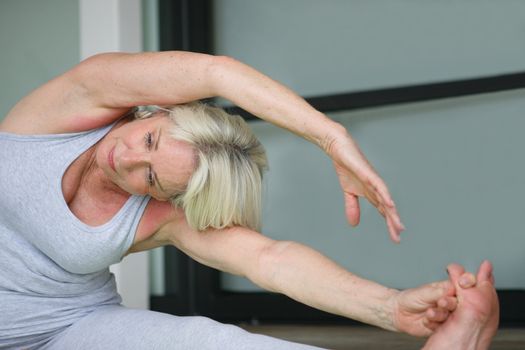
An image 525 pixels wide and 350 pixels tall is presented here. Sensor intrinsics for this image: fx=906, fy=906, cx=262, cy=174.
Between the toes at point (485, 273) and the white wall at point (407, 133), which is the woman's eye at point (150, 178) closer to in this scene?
the toes at point (485, 273)

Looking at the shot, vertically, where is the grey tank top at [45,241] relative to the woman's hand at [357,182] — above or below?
below

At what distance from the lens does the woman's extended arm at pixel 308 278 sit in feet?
5.44

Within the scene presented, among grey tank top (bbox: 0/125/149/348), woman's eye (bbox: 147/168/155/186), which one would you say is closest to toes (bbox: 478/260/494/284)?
woman's eye (bbox: 147/168/155/186)

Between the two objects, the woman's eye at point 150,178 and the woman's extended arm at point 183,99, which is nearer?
the woman's extended arm at point 183,99

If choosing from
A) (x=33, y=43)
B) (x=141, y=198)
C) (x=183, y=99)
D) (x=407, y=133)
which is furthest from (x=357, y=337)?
(x=33, y=43)

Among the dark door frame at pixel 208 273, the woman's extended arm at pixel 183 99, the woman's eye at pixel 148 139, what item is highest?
the woman's extended arm at pixel 183 99

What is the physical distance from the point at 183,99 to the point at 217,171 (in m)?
0.18

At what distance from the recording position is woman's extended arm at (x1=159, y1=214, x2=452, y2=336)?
65.3 inches

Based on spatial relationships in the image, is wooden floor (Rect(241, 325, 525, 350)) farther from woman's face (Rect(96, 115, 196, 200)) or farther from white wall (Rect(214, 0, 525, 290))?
woman's face (Rect(96, 115, 196, 200))

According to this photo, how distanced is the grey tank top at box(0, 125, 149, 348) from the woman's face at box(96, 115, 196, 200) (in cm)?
14

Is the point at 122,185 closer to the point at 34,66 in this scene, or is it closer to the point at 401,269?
the point at 401,269

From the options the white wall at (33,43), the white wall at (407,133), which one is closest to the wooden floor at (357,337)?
the white wall at (407,133)

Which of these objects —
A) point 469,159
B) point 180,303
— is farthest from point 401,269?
point 180,303

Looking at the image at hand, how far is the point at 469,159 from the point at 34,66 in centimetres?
193
